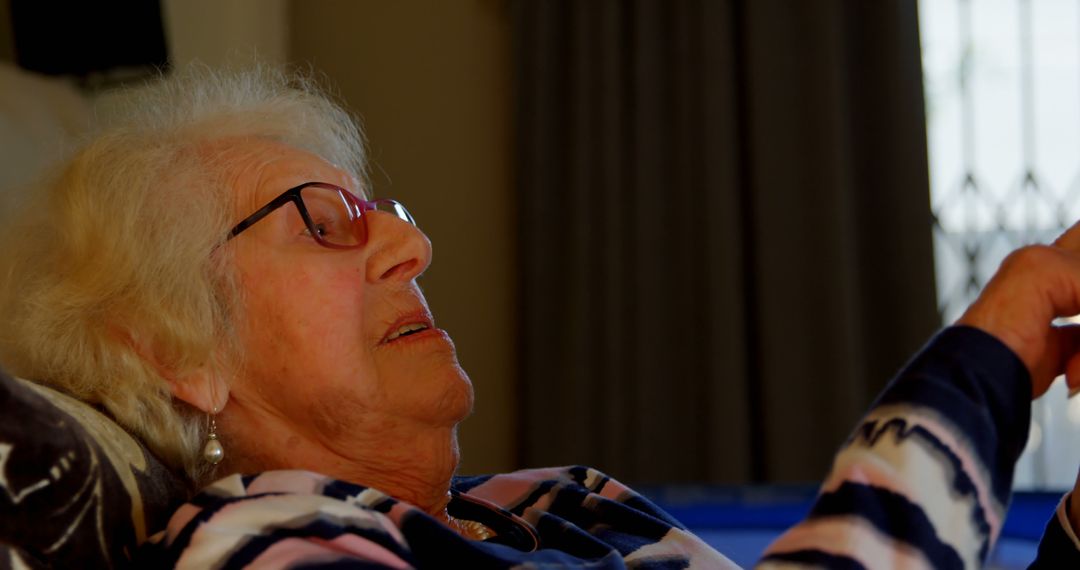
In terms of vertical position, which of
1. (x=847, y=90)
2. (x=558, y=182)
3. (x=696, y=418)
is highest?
(x=847, y=90)

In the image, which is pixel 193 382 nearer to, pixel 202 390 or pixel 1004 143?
pixel 202 390

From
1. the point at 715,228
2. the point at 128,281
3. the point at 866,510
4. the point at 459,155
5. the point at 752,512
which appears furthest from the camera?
the point at 459,155

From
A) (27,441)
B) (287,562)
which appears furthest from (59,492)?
(287,562)

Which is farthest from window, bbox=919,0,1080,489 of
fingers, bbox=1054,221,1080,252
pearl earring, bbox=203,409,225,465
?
pearl earring, bbox=203,409,225,465

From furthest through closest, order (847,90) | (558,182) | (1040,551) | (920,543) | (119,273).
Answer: (558,182)
(847,90)
(119,273)
(1040,551)
(920,543)

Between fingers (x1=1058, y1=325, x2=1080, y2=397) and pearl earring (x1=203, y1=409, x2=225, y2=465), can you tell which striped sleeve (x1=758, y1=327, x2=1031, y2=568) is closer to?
fingers (x1=1058, y1=325, x2=1080, y2=397)

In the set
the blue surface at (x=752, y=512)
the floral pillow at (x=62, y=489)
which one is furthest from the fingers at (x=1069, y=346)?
the blue surface at (x=752, y=512)

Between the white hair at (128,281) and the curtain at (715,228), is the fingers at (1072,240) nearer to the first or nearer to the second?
Answer: the white hair at (128,281)

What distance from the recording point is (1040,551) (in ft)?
2.89

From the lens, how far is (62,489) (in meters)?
0.78

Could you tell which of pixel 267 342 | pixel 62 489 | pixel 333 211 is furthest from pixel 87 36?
pixel 62 489

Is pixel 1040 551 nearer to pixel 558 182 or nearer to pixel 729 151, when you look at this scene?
pixel 729 151

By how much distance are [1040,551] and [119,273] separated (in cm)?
87

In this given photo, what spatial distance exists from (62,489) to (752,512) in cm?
132
